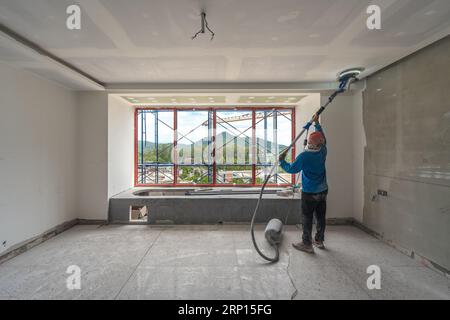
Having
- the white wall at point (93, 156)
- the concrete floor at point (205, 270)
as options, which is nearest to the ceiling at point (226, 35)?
the white wall at point (93, 156)

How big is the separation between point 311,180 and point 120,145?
3.27 m

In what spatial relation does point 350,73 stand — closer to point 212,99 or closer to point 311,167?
point 311,167

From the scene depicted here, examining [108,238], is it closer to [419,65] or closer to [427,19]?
[427,19]

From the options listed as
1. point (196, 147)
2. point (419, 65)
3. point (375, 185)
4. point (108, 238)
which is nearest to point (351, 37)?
point (419, 65)

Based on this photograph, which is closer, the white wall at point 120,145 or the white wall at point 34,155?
the white wall at point 34,155

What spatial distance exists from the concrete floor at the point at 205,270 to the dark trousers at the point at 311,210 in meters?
0.20

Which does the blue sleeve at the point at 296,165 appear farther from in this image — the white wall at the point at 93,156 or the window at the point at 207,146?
the white wall at the point at 93,156

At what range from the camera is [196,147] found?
450cm

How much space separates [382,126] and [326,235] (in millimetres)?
1643

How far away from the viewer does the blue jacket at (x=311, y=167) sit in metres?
2.35

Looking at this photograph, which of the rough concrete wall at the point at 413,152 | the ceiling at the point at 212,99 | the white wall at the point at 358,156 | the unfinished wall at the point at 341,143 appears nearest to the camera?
the rough concrete wall at the point at 413,152

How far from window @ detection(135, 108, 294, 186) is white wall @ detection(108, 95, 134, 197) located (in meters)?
0.25

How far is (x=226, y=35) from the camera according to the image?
1905mm

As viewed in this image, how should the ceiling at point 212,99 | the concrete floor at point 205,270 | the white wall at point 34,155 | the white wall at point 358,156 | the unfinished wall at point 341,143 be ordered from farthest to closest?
the ceiling at point 212,99 → the unfinished wall at point 341,143 → the white wall at point 358,156 → the white wall at point 34,155 → the concrete floor at point 205,270
